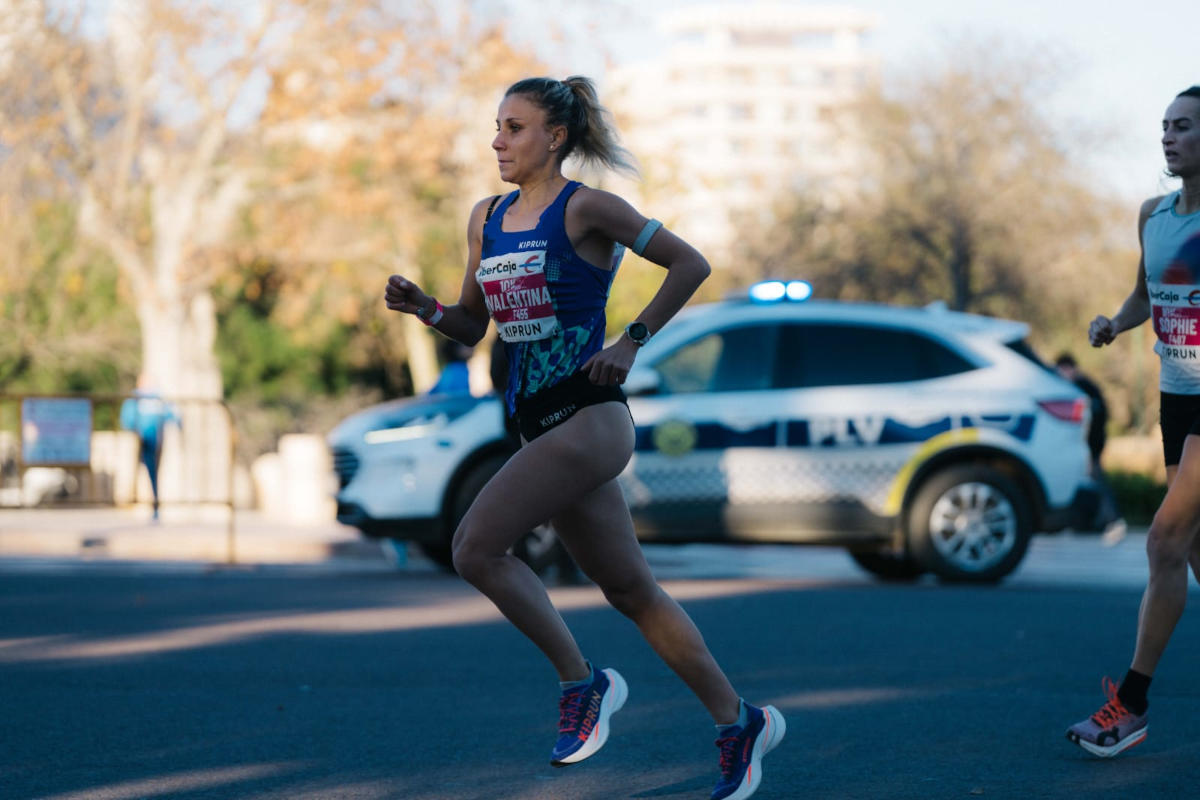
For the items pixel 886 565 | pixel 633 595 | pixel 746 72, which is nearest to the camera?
pixel 633 595

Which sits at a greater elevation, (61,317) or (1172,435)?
(1172,435)

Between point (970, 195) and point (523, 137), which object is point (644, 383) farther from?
point (970, 195)

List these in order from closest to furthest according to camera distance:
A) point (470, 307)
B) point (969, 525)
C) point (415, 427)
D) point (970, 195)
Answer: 1. point (470, 307)
2. point (969, 525)
3. point (415, 427)
4. point (970, 195)

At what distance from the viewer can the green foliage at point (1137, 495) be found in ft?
75.0

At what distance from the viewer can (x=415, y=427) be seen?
12016 millimetres

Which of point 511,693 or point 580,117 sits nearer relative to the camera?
point 580,117

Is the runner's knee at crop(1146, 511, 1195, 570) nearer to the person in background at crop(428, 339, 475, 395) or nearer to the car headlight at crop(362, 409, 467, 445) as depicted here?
the car headlight at crop(362, 409, 467, 445)

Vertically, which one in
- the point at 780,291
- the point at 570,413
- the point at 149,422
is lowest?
the point at 149,422

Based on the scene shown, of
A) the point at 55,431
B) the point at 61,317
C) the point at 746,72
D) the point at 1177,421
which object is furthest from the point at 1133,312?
the point at 746,72

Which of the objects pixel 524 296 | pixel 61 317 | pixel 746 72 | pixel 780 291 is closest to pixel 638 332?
pixel 524 296

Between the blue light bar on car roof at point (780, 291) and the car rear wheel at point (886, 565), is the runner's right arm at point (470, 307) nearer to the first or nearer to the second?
the blue light bar on car roof at point (780, 291)

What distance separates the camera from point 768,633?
28.8ft

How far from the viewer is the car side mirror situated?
11.7m

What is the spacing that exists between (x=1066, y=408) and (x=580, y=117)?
7.72 metres
